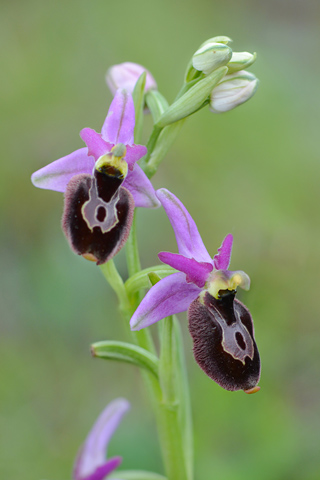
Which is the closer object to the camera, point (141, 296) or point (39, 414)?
point (141, 296)

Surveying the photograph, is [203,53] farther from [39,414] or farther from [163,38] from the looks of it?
[163,38]

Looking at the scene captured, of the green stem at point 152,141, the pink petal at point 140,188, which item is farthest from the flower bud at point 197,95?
the pink petal at point 140,188

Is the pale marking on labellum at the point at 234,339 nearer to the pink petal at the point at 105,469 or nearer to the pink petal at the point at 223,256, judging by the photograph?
the pink petal at the point at 223,256

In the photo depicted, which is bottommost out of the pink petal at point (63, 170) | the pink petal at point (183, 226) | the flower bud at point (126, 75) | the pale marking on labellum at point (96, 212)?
the pink petal at point (183, 226)

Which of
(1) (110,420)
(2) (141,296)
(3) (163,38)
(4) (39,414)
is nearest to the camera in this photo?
(2) (141,296)

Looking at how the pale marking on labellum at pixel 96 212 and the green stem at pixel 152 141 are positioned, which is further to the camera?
the green stem at pixel 152 141

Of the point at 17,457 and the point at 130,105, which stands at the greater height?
the point at 130,105

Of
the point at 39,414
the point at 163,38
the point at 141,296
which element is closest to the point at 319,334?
the point at 39,414
